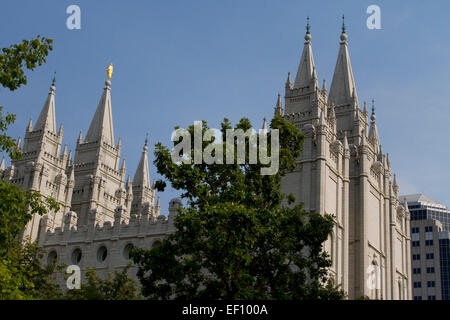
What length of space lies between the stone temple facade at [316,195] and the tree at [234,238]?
15486 mm

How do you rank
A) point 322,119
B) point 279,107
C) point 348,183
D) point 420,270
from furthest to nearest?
point 420,270
point 279,107
point 348,183
point 322,119

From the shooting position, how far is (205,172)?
28.8 metres

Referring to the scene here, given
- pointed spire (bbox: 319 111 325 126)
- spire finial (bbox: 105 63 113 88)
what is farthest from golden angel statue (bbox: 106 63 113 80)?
pointed spire (bbox: 319 111 325 126)

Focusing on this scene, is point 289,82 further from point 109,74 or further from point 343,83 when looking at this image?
point 109,74

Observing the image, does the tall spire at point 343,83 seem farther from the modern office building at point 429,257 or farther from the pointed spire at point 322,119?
the modern office building at point 429,257

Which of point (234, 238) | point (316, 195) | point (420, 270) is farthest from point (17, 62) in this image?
point (420, 270)

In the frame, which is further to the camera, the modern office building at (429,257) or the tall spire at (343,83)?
the modern office building at (429,257)

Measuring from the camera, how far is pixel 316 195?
43219 mm

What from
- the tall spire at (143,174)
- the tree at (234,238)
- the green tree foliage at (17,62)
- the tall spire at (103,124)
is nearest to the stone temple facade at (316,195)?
the tall spire at (103,124)

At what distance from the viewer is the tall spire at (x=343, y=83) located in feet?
186

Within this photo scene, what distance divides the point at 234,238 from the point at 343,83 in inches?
1396

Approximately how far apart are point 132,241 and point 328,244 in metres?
14.8
